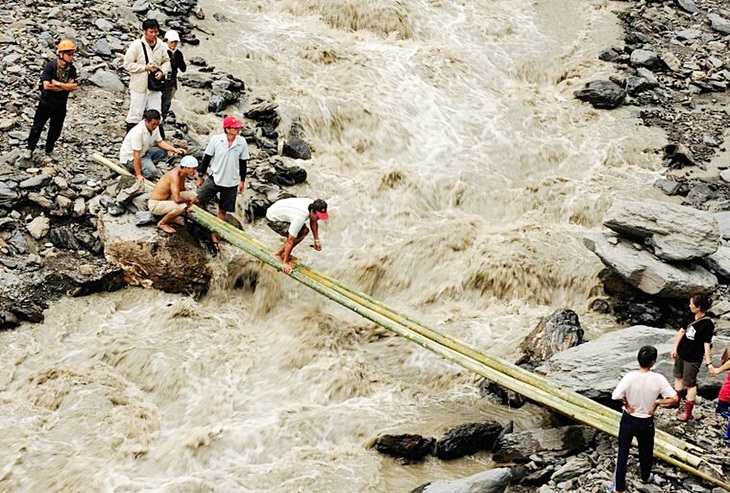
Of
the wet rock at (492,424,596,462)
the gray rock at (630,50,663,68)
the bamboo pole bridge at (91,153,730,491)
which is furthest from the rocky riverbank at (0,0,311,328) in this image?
the gray rock at (630,50,663,68)

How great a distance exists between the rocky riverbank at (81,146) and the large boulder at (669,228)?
5.72 m

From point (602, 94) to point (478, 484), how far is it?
42.3 feet

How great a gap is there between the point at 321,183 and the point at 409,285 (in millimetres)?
2971

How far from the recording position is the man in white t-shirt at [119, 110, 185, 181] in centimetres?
1303

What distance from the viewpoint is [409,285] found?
14.1 m

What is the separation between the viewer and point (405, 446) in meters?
10.3

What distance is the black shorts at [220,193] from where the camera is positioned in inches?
517

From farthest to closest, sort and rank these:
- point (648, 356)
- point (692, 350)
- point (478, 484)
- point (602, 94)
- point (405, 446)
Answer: point (602, 94), point (405, 446), point (692, 350), point (478, 484), point (648, 356)

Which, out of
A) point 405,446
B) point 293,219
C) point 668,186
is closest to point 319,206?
point 293,219

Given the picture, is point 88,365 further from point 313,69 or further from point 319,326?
point 313,69

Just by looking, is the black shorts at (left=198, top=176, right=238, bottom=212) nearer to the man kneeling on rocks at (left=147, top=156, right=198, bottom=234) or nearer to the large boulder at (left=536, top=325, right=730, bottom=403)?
the man kneeling on rocks at (left=147, top=156, right=198, bottom=234)

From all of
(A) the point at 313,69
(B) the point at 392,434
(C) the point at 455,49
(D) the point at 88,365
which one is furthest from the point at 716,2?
(D) the point at 88,365

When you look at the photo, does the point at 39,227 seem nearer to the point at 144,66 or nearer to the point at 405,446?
the point at 144,66

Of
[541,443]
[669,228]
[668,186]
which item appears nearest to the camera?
[541,443]
